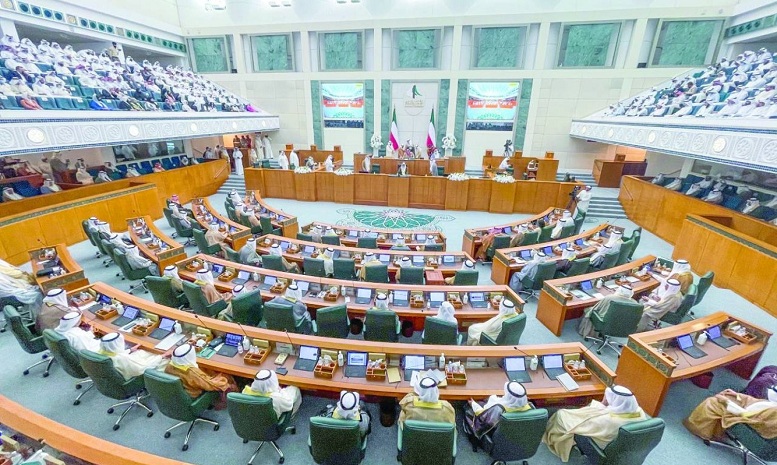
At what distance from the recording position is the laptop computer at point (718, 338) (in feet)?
18.2

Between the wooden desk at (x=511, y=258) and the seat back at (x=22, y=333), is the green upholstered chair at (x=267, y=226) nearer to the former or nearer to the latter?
the seat back at (x=22, y=333)

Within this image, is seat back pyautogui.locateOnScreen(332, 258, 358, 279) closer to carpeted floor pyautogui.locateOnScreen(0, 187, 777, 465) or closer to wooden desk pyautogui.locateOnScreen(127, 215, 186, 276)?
carpeted floor pyautogui.locateOnScreen(0, 187, 777, 465)

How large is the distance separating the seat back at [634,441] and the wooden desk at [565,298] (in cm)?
315

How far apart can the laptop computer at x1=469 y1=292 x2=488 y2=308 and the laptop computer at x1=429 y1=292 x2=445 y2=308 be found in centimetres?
55

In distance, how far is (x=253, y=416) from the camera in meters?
3.97

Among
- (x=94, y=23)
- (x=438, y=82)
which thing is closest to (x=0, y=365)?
(x=94, y=23)

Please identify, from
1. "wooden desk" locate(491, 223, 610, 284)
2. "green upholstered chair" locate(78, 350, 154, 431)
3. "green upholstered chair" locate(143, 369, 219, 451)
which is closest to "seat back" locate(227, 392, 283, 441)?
"green upholstered chair" locate(143, 369, 219, 451)

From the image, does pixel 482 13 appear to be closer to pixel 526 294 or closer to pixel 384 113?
pixel 384 113

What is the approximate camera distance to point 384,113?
21.5 meters

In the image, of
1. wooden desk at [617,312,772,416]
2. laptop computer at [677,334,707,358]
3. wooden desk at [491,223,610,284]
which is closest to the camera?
wooden desk at [617,312,772,416]

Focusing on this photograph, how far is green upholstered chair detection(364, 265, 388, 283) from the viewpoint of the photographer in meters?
7.68

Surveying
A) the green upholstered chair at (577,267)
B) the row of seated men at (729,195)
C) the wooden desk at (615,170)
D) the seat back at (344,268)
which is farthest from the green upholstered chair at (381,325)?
the wooden desk at (615,170)

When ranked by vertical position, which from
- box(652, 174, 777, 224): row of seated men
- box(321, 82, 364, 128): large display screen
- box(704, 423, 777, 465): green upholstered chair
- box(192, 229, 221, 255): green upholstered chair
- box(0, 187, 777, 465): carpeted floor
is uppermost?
box(321, 82, 364, 128): large display screen

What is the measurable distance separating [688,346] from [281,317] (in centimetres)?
669
